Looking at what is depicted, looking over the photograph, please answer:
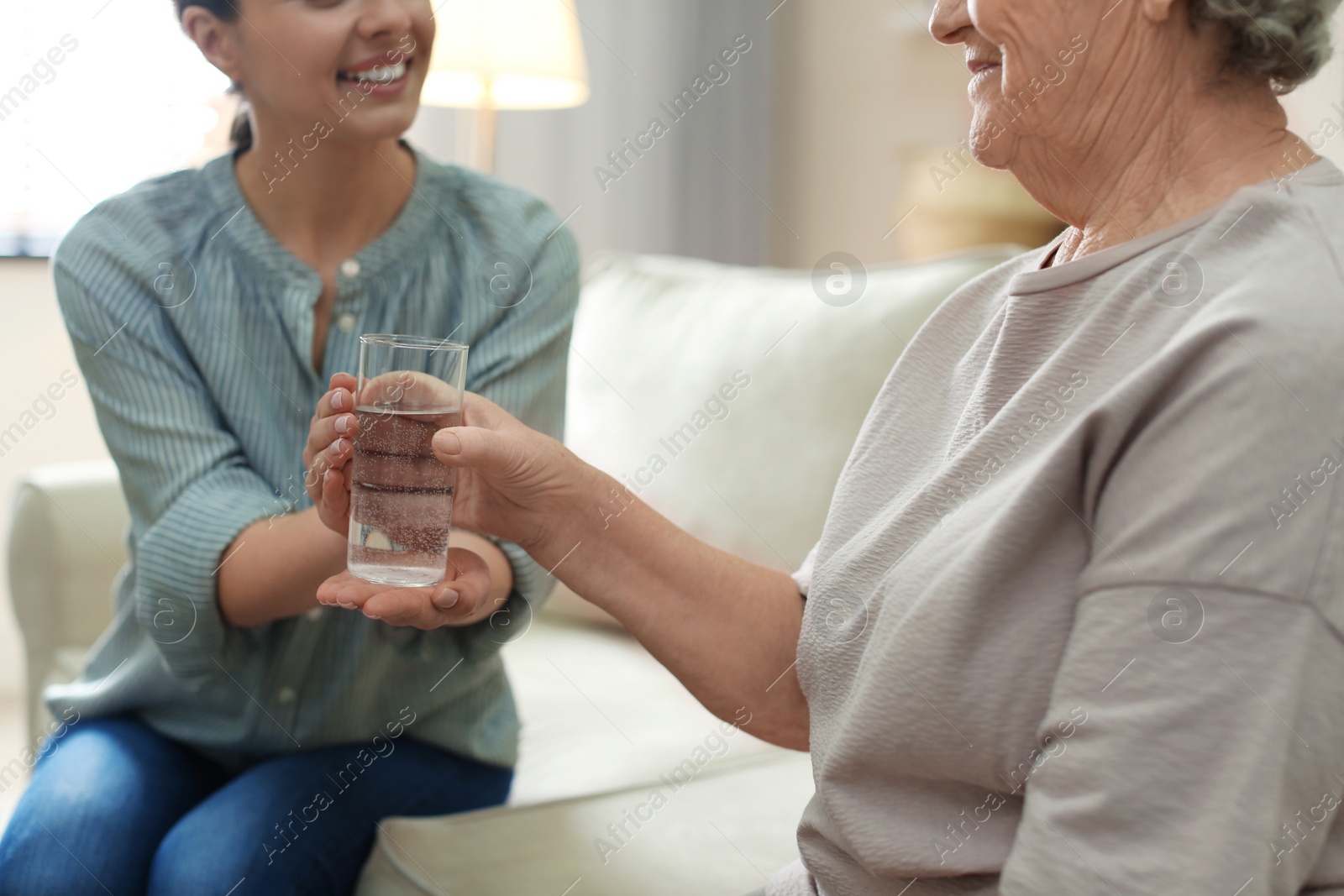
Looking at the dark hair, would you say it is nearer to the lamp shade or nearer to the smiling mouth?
the smiling mouth

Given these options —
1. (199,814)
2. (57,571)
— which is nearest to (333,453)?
(199,814)

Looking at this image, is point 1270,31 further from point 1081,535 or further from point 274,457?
point 274,457

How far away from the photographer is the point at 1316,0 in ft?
2.50

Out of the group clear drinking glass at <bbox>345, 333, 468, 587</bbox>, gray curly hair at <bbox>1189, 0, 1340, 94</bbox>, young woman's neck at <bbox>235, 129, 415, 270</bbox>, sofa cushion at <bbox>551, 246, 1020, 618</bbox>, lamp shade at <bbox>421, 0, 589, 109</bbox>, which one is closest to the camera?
gray curly hair at <bbox>1189, 0, 1340, 94</bbox>

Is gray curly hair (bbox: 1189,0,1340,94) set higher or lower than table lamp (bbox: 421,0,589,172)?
higher

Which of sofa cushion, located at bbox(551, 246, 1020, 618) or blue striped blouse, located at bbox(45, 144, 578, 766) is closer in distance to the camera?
blue striped blouse, located at bbox(45, 144, 578, 766)

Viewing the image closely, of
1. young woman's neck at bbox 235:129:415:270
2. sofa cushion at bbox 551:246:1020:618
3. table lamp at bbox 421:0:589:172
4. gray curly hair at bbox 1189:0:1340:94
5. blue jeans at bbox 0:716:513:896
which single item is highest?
gray curly hair at bbox 1189:0:1340:94

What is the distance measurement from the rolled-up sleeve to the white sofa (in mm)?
300

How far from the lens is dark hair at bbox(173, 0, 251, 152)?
118cm

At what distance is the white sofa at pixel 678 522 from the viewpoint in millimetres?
1120

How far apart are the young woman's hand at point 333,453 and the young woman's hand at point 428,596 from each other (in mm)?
85

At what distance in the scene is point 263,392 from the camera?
1237 millimetres

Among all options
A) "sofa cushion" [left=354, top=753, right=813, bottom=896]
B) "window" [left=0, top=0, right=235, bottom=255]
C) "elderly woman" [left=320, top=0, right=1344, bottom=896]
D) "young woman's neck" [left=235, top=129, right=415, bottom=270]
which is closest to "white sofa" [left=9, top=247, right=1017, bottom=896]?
"sofa cushion" [left=354, top=753, right=813, bottom=896]

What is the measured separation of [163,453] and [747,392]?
80 cm
